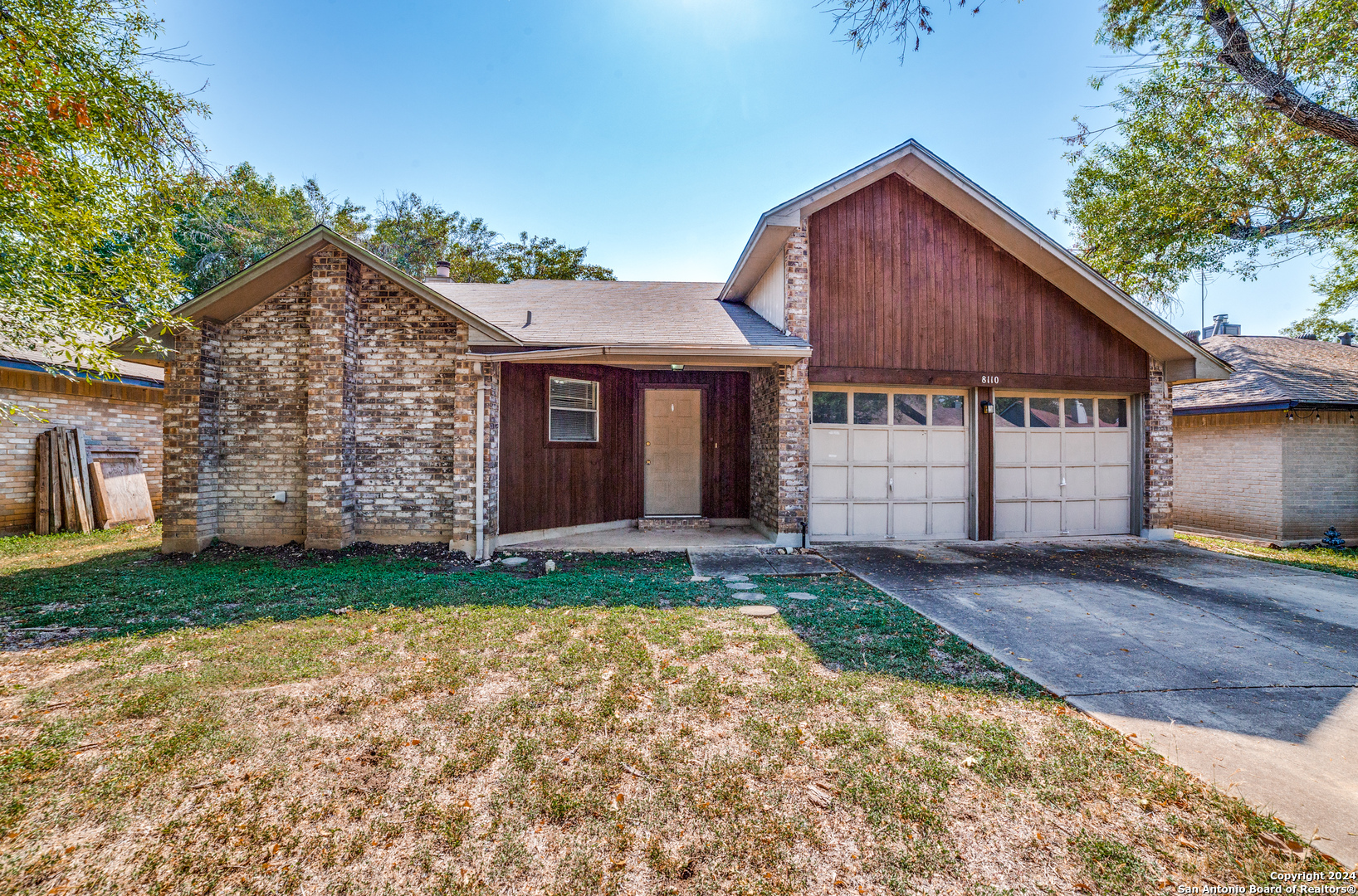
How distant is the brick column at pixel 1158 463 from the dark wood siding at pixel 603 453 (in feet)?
21.9

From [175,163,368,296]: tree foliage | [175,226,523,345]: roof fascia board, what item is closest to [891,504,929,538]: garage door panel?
[175,226,523,345]: roof fascia board

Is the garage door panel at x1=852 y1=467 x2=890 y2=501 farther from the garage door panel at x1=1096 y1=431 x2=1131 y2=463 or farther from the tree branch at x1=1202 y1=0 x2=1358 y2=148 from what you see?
the tree branch at x1=1202 y1=0 x2=1358 y2=148

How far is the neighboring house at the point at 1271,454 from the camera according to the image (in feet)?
30.9

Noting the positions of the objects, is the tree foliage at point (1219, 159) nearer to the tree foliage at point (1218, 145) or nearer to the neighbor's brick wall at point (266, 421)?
the tree foliage at point (1218, 145)

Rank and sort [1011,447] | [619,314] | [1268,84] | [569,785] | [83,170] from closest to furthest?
[569,785] < [83,170] < [1268,84] < [1011,447] < [619,314]

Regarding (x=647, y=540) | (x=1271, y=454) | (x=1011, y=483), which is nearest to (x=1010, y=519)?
(x=1011, y=483)

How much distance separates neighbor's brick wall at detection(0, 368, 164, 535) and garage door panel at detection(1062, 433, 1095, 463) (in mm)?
15636

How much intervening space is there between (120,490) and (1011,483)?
1547cm

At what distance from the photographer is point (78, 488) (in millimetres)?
8820

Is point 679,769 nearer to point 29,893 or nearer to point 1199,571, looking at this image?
point 29,893

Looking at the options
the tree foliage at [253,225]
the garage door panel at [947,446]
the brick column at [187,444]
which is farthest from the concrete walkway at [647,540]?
the tree foliage at [253,225]

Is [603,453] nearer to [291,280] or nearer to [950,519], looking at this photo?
[291,280]

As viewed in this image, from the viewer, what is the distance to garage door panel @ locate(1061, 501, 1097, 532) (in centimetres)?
892

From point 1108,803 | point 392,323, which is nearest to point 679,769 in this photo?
point 1108,803
